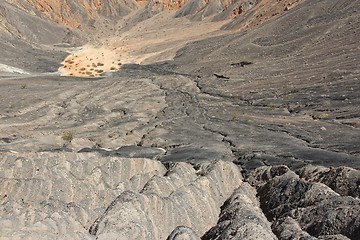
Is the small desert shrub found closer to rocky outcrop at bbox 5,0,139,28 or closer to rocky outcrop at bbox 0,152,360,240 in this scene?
rocky outcrop at bbox 0,152,360,240

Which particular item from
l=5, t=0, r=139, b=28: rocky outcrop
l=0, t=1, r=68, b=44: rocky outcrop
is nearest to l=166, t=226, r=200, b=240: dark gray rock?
l=0, t=1, r=68, b=44: rocky outcrop

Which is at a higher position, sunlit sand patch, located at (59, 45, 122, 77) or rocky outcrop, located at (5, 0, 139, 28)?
rocky outcrop, located at (5, 0, 139, 28)

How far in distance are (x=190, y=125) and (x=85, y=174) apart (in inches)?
336

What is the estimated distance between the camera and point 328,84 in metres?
25.4

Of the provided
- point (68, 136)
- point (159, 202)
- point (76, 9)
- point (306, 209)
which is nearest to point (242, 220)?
point (306, 209)

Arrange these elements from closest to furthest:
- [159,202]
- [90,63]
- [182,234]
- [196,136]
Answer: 1. [182,234]
2. [159,202]
3. [196,136]
4. [90,63]

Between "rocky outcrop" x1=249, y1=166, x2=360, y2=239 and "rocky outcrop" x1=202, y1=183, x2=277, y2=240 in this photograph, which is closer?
"rocky outcrop" x1=202, y1=183, x2=277, y2=240

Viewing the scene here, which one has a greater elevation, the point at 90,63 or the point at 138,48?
the point at 90,63

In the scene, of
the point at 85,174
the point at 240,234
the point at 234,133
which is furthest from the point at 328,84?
the point at 240,234

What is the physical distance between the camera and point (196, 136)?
20109 mm

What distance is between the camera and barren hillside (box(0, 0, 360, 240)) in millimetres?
10617

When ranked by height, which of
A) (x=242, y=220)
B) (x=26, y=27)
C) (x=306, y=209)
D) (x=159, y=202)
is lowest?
(x=306, y=209)

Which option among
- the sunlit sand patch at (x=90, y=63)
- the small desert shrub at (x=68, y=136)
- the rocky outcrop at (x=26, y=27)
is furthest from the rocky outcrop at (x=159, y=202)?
the rocky outcrop at (x=26, y=27)

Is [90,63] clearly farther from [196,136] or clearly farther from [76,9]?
[76,9]
